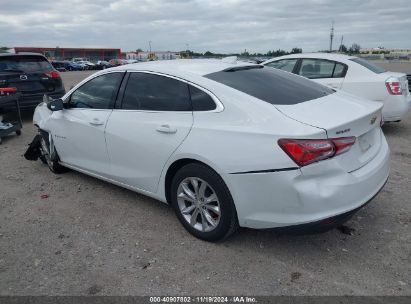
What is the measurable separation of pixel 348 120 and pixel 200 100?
4.13 ft

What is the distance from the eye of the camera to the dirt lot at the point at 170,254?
9.64ft

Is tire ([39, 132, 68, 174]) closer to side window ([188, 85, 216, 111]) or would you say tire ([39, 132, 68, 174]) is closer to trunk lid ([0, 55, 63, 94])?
side window ([188, 85, 216, 111])

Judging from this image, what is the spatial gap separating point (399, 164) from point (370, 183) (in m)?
2.88

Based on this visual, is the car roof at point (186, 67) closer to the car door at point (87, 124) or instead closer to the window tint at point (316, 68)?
the car door at point (87, 124)

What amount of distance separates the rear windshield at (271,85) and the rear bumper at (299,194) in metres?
0.72

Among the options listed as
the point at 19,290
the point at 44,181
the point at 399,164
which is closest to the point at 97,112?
the point at 44,181

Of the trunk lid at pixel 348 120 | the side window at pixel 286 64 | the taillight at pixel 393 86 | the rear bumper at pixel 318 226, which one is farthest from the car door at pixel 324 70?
the rear bumper at pixel 318 226

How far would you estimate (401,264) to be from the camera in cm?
313

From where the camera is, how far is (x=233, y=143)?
10.1ft

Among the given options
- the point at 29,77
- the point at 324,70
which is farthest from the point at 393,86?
the point at 29,77

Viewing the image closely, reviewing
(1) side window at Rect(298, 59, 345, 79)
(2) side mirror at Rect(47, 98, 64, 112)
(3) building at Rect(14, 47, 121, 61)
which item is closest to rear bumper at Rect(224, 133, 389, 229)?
(2) side mirror at Rect(47, 98, 64, 112)

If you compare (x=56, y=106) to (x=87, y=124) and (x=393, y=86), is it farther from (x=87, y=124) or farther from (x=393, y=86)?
(x=393, y=86)

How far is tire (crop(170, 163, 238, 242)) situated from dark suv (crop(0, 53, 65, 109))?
6.71 meters

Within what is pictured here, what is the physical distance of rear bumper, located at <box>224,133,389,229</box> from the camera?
286 cm
